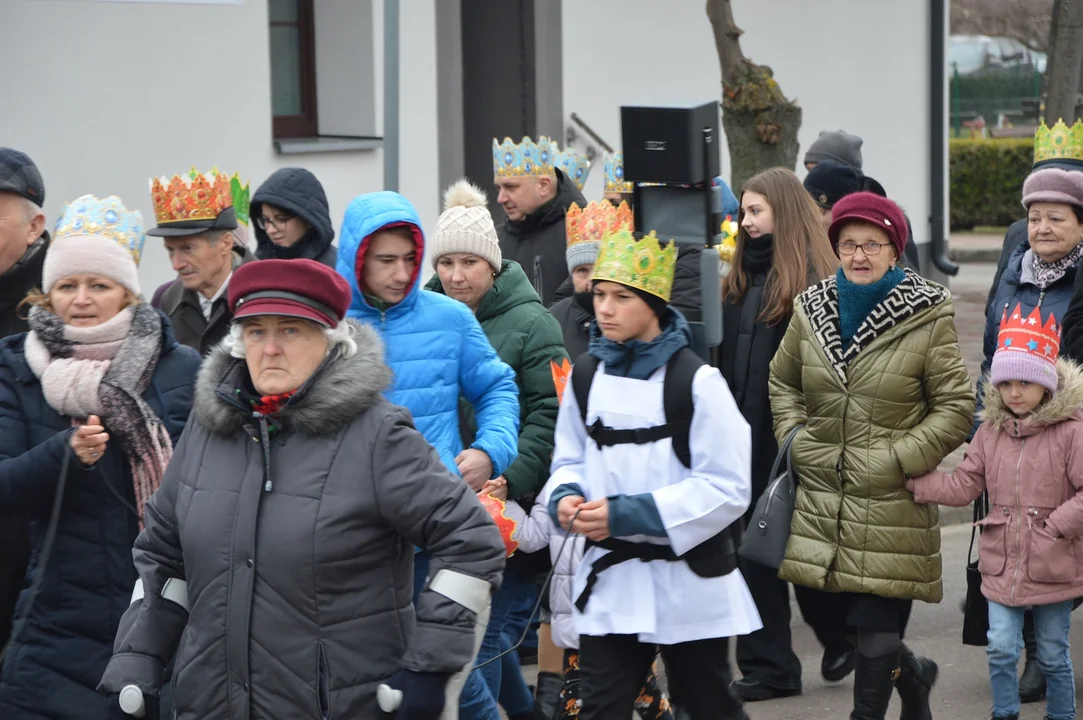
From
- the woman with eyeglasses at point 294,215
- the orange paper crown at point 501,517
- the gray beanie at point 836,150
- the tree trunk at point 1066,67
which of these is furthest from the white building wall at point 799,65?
the orange paper crown at point 501,517

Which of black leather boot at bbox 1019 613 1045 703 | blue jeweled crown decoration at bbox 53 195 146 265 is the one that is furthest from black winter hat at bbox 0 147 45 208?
black leather boot at bbox 1019 613 1045 703

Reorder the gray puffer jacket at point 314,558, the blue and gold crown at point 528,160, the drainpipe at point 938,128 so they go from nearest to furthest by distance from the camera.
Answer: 1. the gray puffer jacket at point 314,558
2. the blue and gold crown at point 528,160
3. the drainpipe at point 938,128

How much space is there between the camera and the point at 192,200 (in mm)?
6305

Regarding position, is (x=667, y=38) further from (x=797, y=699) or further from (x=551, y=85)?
(x=797, y=699)

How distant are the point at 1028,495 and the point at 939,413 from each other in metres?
0.49

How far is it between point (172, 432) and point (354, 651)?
1277 millimetres

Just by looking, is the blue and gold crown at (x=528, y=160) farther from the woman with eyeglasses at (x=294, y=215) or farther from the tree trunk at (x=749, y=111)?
the tree trunk at (x=749, y=111)

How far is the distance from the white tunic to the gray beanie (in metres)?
4.41

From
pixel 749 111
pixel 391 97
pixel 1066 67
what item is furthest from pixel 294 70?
pixel 1066 67

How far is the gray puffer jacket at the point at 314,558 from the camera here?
3.52 meters

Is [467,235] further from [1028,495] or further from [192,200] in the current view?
[1028,495]

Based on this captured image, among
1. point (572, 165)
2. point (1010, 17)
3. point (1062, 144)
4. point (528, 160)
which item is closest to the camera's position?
point (528, 160)

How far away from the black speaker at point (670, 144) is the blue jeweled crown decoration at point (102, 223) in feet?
6.27

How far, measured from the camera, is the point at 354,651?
3.54 meters
